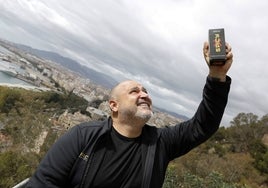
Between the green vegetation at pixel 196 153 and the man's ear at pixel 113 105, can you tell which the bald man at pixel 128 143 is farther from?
the green vegetation at pixel 196 153

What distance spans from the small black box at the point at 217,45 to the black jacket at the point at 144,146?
0.21 m

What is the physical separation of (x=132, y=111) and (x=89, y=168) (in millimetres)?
438

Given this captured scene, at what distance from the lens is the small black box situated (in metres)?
1.88

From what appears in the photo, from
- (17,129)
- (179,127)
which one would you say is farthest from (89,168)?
(17,129)

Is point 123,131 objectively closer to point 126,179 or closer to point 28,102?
point 126,179

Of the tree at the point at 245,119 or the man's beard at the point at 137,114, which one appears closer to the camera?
the man's beard at the point at 137,114

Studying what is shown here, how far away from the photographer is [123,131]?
213 cm

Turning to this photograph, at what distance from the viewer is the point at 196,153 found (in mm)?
25125

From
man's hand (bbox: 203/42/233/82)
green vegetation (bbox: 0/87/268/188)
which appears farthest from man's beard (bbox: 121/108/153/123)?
green vegetation (bbox: 0/87/268/188)

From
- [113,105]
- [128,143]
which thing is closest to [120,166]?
[128,143]

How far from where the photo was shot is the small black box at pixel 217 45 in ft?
6.18

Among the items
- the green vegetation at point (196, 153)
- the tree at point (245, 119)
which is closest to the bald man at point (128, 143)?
the green vegetation at point (196, 153)

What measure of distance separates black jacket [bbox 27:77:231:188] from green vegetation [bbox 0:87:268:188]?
6.87m

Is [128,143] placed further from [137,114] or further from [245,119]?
[245,119]
